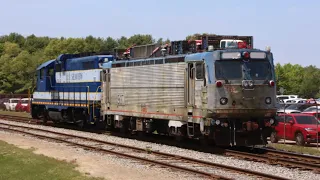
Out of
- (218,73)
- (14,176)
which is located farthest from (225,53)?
(14,176)

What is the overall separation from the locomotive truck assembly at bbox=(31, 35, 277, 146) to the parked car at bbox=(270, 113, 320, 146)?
212 inches

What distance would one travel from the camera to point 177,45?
2131 cm

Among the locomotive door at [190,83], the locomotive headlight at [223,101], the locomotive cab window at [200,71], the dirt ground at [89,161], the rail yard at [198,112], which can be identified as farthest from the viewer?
the locomotive door at [190,83]

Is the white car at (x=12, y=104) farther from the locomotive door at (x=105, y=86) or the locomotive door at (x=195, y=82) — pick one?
the locomotive door at (x=195, y=82)

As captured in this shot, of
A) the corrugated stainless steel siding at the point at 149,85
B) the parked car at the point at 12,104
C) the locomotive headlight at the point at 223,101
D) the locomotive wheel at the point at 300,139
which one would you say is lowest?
the locomotive wheel at the point at 300,139

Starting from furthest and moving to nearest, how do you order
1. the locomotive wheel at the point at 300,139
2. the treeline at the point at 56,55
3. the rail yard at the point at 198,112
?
the treeline at the point at 56,55, the locomotive wheel at the point at 300,139, the rail yard at the point at 198,112

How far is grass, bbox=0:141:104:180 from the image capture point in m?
13.8

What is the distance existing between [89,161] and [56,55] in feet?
350

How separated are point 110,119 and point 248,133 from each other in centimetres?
1048

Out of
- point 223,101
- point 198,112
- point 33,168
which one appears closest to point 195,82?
point 198,112

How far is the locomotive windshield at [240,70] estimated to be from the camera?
18125mm

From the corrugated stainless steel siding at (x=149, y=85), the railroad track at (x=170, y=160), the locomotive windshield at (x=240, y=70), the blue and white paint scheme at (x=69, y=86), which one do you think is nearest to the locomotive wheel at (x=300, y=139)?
the locomotive windshield at (x=240, y=70)

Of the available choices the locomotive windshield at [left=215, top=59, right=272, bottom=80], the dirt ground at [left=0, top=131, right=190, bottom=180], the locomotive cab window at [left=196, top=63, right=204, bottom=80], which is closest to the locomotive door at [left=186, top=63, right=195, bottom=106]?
the locomotive cab window at [left=196, top=63, right=204, bottom=80]

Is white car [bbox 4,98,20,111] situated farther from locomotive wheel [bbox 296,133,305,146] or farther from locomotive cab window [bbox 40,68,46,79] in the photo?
locomotive wheel [bbox 296,133,305,146]
